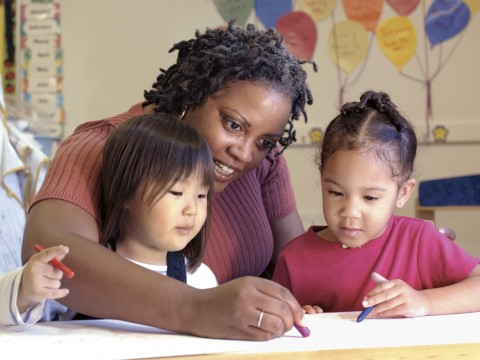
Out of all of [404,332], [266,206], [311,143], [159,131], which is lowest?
[311,143]

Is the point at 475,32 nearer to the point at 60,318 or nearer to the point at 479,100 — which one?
the point at 479,100

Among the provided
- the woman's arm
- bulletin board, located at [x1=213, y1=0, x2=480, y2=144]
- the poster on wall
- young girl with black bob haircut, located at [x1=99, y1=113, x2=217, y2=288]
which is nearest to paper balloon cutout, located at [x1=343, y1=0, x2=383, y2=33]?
bulletin board, located at [x1=213, y1=0, x2=480, y2=144]

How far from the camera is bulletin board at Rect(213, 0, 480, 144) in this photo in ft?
9.48

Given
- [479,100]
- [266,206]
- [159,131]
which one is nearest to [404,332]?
[159,131]

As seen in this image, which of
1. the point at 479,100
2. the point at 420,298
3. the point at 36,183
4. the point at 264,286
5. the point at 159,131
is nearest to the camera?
the point at 264,286

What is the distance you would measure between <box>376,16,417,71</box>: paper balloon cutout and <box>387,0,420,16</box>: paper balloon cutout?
25mm

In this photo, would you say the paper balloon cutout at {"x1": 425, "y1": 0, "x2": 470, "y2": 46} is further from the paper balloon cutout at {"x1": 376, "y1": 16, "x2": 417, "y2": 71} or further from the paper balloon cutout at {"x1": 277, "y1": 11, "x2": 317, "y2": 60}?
the paper balloon cutout at {"x1": 277, "y1": 11, "x2": 317, "y2": 60}

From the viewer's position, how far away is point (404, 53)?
2.96 metres

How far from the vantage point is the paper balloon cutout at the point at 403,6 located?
9.65 ft

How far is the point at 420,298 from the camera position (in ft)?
3.32

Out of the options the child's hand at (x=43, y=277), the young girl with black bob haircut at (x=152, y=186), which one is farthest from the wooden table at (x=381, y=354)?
the young girl with black bob haircut at (x=152, y=186)

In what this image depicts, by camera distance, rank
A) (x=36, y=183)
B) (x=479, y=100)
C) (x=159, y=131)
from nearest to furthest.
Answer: (x=159, y=131) → (x=36, y=183) → (x=479, y=100)

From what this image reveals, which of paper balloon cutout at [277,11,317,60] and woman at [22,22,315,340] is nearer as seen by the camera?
woman at [22,22,315,340]

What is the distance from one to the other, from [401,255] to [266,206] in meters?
0.44
